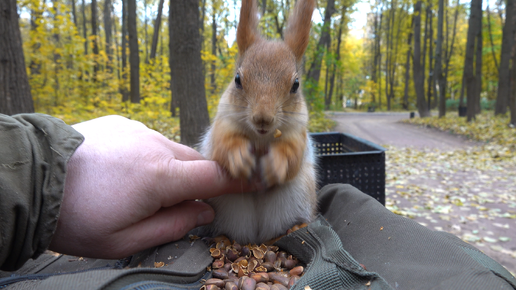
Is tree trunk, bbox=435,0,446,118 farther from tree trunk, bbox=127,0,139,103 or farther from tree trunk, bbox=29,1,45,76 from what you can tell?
tree trunk, bbox=29,1,45,76

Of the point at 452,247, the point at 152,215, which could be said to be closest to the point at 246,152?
the point at 152,215

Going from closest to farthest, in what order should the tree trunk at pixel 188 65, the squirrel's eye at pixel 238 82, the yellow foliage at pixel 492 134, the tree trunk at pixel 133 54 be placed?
the squirrel's eye at pixel 238 82, the tree trunk at pixel 188 65, the yellow foliage at pixel 492 134, the tree trunk at pixel 133 54

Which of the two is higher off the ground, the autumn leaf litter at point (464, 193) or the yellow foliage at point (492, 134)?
the yellow foliage at point (492, 134)

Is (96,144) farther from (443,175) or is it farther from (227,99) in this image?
(443,175)

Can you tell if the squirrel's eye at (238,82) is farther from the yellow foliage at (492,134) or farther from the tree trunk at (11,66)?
the yellow foliage at (492,134)

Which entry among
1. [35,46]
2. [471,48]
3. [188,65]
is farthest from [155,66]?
[471,48]

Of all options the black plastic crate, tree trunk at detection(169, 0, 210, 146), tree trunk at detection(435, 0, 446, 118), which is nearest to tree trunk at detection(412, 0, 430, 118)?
tree trunk at detection(435, 0, 446, 118)

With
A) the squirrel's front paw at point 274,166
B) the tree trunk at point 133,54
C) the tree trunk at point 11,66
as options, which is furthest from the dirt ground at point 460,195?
the tree trunk at point 133,54
